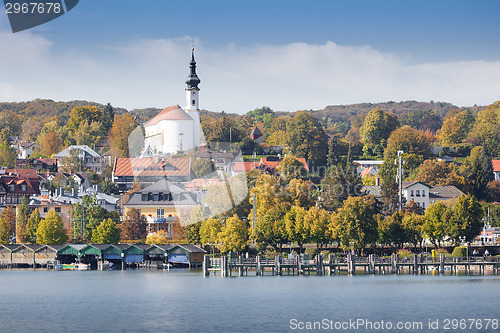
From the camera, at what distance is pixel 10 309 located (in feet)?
218

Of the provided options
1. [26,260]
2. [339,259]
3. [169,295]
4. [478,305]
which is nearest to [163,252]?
[26,260]

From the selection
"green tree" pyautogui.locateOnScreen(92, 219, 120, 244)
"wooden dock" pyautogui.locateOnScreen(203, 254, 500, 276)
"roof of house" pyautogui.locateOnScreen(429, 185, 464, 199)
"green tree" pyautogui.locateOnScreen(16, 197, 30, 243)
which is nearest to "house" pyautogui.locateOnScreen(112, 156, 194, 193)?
"green tree" pyautogui.locateOnScreen(16, 197, 30, 243)

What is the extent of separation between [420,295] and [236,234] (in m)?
43.9

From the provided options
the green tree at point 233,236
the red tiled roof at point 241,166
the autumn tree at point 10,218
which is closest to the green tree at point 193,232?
the green tree at point 233,236

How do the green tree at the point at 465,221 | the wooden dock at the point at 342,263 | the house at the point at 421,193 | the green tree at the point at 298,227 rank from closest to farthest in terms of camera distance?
the wooden dock at the point at 342,263 → the green tree at the point at 465,221 → the green tree at the point at 298,227 → the house at the point at 421,193

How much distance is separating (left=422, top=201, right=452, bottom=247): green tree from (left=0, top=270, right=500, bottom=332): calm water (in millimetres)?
14021

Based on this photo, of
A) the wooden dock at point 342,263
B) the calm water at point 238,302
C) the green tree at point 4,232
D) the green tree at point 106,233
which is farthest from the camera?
the green tree at point 4,232

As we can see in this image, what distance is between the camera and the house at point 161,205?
14000cm

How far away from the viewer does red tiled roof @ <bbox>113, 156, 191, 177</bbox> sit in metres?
188

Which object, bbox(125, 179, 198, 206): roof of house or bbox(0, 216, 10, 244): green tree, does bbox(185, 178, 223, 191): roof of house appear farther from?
bbox(0, 216, 10, 244): green tree

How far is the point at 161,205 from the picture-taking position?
468 feet

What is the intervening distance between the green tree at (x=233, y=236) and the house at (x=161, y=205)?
24093 mm

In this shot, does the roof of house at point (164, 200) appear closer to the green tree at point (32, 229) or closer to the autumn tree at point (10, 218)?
the green tree at point (32, 229)

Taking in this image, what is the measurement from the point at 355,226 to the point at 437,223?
11456 mm
